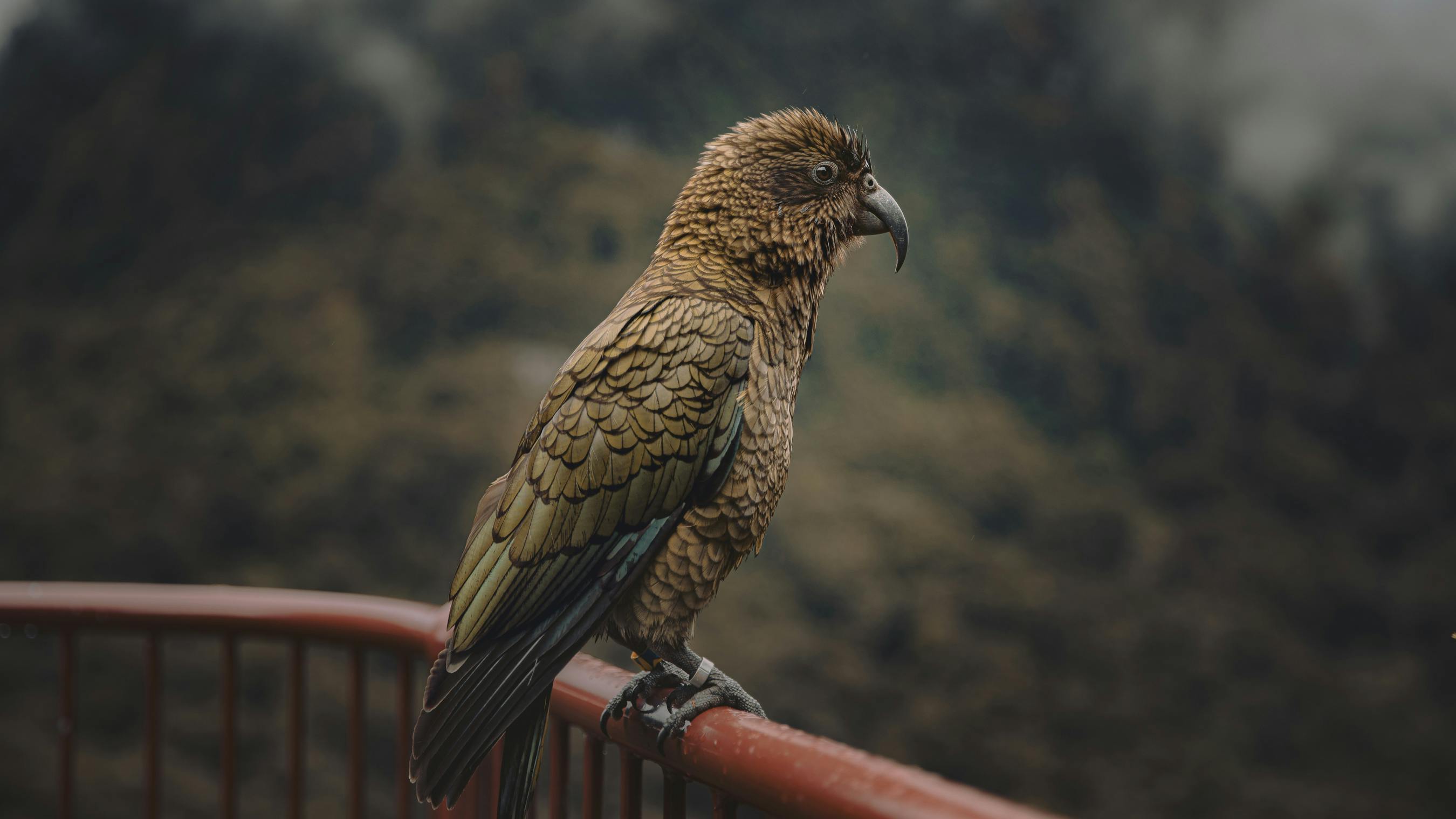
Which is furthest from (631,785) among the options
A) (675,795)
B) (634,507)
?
(634,507)

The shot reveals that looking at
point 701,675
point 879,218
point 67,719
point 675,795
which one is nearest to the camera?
point 675,795

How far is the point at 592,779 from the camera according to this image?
4.03ft

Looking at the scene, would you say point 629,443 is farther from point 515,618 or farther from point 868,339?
point 868,339

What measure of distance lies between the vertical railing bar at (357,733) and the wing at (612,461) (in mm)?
473

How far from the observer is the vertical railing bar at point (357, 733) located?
1.64 meters

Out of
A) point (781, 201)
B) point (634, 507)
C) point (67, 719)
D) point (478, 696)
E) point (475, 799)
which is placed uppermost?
point (781, 201)

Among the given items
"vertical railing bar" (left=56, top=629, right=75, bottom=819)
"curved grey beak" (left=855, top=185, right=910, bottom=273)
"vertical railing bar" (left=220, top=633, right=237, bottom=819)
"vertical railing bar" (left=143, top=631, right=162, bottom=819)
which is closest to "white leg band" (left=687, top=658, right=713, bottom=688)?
"curved grey beak" (left=855, top=185, right=910, bottom=273)

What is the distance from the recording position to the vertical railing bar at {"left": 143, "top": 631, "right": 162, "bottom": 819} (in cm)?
169

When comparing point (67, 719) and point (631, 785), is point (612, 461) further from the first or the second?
point (67, 719)

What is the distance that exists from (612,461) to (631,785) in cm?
42

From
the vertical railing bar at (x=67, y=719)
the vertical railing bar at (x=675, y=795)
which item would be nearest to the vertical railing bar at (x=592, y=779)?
the vertical railing bar at (x=675, y=795)

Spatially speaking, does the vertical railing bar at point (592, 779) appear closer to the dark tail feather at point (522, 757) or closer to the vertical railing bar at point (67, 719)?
the dark tail feather at point (522, 757)

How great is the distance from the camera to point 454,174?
6.86 meters

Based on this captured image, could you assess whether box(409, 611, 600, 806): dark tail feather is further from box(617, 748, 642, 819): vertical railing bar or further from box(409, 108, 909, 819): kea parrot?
box(617, 748, 642, 819): vertical railing bar
